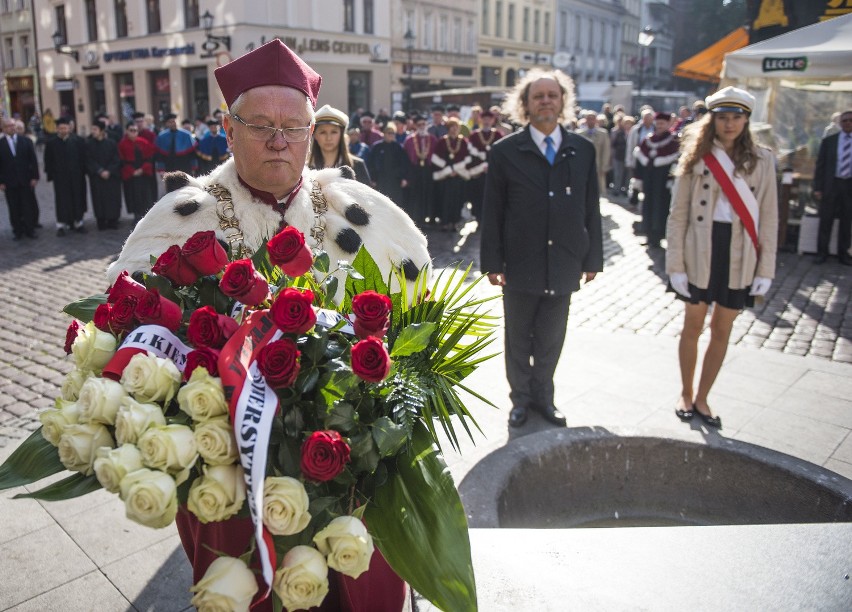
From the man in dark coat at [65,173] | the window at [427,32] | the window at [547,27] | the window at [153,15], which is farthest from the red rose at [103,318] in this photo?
the window at [547,27]

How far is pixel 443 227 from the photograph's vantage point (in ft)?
41.0

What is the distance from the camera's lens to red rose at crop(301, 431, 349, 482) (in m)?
1.19

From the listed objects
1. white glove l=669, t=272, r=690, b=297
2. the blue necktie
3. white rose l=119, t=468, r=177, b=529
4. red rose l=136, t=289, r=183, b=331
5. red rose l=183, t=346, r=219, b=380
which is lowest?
white glove l=669, t=272, r=690, b=297

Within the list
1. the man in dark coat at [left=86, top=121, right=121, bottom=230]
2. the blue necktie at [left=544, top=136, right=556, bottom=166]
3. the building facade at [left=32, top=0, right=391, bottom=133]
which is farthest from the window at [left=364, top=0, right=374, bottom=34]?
the blue necktie at [left=544, top=136, right=556, bottom=166]

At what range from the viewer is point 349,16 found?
31109 millimetres

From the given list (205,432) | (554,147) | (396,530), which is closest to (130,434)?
(205,432)

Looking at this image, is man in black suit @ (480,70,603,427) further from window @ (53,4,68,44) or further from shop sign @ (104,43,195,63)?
window @ (53,4,68,44)

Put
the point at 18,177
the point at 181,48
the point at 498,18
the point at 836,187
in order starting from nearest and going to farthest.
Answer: the point at 836,187
the point at 18,177
the point at 181,48
the point at 498,18

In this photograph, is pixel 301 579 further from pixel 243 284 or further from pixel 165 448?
pixel 243 284

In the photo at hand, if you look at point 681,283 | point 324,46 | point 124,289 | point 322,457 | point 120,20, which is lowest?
point 681,283

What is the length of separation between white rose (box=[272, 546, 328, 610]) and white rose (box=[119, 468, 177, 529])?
220mm

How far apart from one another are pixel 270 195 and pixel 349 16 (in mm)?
31489

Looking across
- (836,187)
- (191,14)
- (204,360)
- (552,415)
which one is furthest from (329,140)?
(191,14)

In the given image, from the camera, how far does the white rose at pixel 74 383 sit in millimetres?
1386
